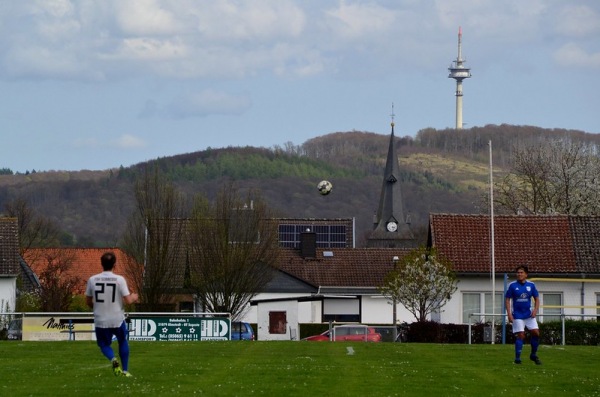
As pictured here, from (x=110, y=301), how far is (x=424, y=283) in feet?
122

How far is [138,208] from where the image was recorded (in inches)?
2581

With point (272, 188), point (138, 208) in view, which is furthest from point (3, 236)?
point (272, 188)

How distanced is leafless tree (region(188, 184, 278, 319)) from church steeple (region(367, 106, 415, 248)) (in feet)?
249

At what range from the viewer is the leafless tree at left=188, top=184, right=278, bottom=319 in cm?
6391

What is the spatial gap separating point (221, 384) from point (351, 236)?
305 ft

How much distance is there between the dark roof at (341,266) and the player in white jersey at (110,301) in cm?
6575

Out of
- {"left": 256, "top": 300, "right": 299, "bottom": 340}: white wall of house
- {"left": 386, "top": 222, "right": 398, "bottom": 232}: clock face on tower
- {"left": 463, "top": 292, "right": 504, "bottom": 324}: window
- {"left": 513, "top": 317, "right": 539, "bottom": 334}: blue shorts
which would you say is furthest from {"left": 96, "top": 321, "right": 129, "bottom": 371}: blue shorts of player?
{"left": 386, "top": 222, "right": 398, "bottom": 232}: clock face on tower

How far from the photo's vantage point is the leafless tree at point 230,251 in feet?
210

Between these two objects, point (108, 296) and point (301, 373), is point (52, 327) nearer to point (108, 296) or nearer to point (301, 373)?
point (301, 373)

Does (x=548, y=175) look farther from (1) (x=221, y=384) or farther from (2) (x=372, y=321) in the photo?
(1) (x=221, y=384)

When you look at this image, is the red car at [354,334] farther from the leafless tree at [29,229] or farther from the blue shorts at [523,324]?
the leafless tree at [29,229]

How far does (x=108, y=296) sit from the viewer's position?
17.8 m

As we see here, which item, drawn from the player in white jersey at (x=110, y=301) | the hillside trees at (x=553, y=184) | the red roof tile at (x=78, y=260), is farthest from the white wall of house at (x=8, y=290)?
the player in white jersey at (x=110, y=301)

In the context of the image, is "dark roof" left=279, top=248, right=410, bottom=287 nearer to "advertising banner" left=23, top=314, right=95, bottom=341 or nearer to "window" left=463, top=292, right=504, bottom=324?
→ "window" left=463, top=292, right=504, bottom=324
